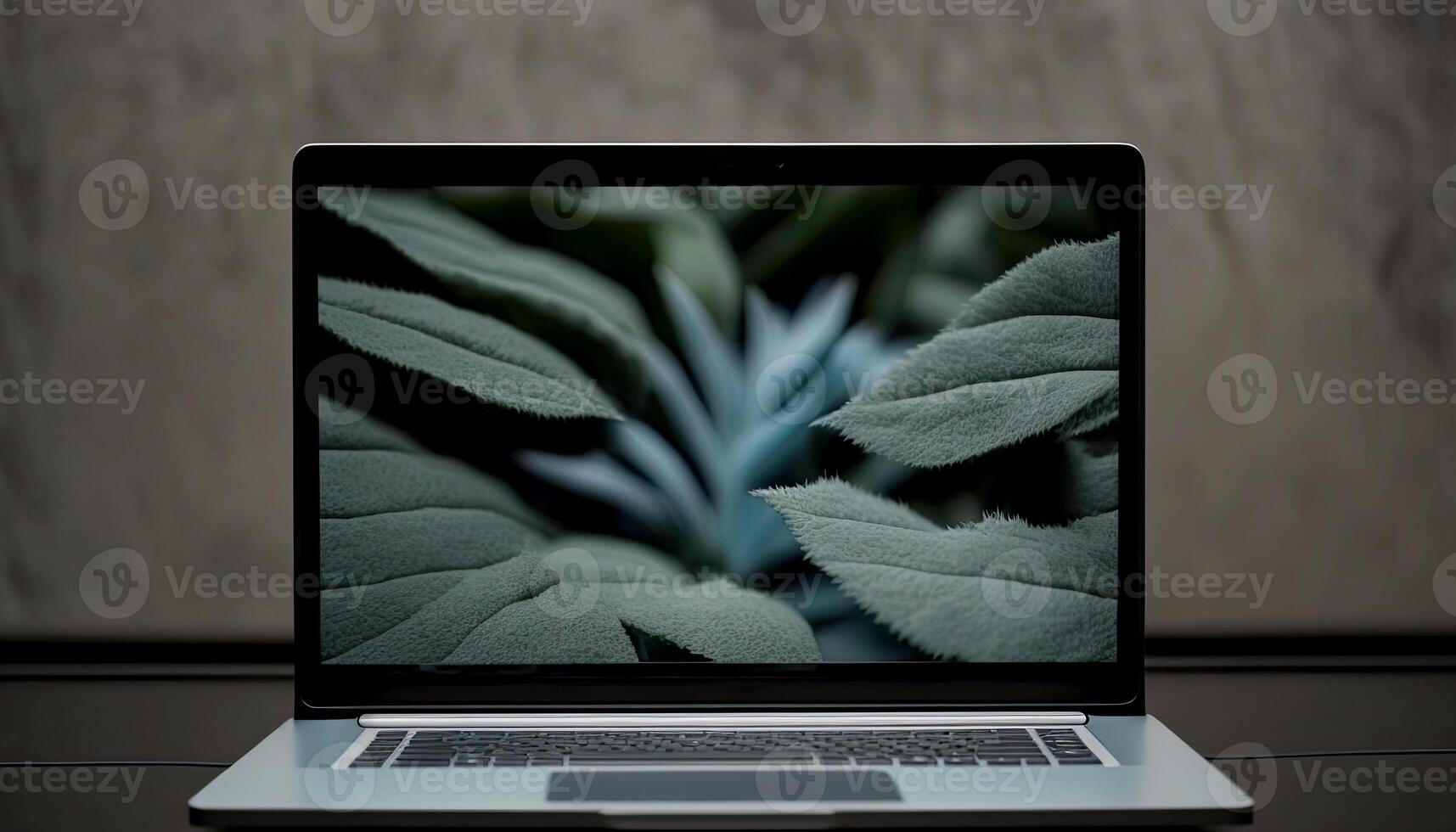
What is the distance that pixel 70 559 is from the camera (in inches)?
32.9

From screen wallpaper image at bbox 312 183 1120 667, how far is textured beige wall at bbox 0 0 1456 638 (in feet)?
0.82

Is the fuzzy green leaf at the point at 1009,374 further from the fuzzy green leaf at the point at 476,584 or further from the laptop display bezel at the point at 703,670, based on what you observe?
the fuzzy green leaf at the point at 476,584

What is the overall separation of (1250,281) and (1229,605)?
0.30 metres

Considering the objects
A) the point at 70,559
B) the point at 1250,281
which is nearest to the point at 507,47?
the point at 70,559

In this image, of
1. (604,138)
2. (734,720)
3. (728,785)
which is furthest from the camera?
(604,138)

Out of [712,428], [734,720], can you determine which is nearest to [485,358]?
[712,428]

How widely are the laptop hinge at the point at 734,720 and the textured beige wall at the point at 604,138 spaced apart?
0.30m

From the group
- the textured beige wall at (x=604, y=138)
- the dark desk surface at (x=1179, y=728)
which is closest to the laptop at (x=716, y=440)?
the dark desk surface at (x=1179, y=728)

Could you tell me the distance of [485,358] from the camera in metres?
0.62

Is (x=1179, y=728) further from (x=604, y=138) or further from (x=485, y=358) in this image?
(x=604, y=138)

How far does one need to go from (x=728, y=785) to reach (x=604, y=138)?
0.58 meters

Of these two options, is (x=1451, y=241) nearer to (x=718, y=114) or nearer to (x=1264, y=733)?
(x=1264, y=733)

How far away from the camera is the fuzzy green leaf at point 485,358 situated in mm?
617

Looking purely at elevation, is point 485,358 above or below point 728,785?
above
